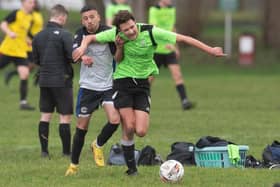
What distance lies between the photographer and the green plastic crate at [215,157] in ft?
36.9

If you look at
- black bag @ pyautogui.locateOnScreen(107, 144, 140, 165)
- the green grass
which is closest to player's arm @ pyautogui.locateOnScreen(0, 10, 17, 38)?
the green grass

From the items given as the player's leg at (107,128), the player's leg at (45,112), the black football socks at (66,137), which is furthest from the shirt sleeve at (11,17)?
the player's leg at (107,128)

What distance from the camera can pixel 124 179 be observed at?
10297 millimetres

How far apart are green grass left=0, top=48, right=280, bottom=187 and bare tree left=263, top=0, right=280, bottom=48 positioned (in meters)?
7.22

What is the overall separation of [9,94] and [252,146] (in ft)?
34.0

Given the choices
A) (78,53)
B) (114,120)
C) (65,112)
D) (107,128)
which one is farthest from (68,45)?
(78,53)

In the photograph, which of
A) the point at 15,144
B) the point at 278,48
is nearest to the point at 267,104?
the point at 15,144

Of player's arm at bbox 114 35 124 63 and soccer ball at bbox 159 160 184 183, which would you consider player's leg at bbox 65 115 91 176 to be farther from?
soccer ball at bbox 159 160 184 183

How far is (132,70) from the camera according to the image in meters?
10.6

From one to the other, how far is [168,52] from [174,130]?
11.5 feet

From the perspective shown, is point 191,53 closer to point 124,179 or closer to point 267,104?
point 267,104

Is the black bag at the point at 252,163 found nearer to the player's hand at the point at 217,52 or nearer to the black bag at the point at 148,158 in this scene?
the black bag at the point at 148,158

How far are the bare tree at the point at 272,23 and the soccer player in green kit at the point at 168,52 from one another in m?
18.6

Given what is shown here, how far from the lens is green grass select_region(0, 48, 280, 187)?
1034 cm
